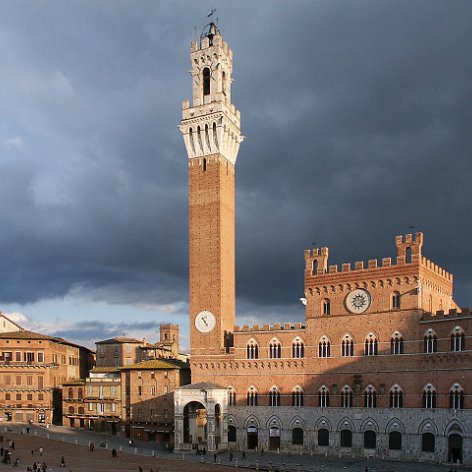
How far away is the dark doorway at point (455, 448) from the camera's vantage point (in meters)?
54.4

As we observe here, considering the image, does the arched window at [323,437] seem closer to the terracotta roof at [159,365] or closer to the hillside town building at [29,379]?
the terracotta roof at [159,365]

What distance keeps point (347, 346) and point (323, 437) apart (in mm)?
9681

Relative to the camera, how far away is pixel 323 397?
64.1 meters

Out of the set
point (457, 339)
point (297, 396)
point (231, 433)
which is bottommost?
point (231, 433)

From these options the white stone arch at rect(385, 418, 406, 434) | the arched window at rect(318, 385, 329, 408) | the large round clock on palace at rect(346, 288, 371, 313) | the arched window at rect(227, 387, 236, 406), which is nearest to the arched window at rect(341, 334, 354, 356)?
the large round clock on palace at rect(346, 288, 371, 313)

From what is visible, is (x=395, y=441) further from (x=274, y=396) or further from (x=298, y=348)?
(x=274, y=396)

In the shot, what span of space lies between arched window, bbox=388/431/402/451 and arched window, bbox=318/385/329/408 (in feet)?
24.4

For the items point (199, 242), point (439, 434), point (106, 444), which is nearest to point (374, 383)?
point (439, 434)

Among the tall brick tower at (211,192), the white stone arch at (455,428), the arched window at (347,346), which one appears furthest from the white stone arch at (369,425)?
the tall brick tower at (211,192)

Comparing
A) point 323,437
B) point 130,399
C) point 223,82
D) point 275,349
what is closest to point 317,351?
point 275,349

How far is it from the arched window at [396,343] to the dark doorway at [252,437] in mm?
17818

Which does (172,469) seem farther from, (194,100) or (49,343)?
(194,100)

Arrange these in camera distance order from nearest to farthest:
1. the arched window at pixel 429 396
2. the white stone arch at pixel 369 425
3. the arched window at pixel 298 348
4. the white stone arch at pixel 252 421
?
the arched window at pixel 429 396 → the white stone arch at pixel 369 425 → the arched window at pixel 298 348 → the white stone arch at pixel 252 421

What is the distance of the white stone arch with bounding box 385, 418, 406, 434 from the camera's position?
58.4 metres
